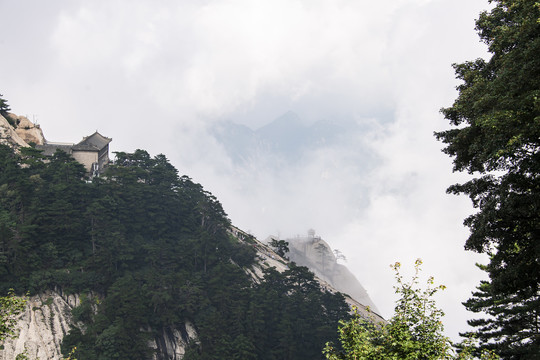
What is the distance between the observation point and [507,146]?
11930mm

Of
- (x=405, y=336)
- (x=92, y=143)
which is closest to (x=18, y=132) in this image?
(x=92, y=143)

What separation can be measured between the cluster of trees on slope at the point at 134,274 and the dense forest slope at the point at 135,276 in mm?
114

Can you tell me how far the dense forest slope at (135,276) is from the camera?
40.4 meters

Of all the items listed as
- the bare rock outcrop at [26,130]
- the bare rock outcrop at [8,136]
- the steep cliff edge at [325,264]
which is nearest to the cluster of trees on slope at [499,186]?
the bare rock outcrop at [8,136]

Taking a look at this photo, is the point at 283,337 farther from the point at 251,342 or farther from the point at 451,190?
the point at 451,190

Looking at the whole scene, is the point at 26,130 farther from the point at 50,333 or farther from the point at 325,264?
the point at 325,264

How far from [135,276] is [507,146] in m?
42.1

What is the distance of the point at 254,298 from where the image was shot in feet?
155

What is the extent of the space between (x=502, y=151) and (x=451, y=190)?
4.65 m

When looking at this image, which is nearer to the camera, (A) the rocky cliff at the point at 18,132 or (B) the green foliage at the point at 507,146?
(B) the green foliage at the point at 507,146

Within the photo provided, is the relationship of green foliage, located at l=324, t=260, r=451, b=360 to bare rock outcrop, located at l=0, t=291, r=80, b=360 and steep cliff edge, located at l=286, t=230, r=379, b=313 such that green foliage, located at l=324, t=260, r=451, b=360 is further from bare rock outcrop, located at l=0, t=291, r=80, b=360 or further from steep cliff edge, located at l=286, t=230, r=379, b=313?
steep cliff edge, located at l=286, t=230, r=379, b=313

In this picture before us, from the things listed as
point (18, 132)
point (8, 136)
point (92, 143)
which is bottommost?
point (8, 136)

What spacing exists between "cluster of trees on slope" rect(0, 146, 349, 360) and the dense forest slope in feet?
0.37

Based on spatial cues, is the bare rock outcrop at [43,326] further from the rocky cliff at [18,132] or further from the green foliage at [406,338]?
the green foliage at [406,338]
